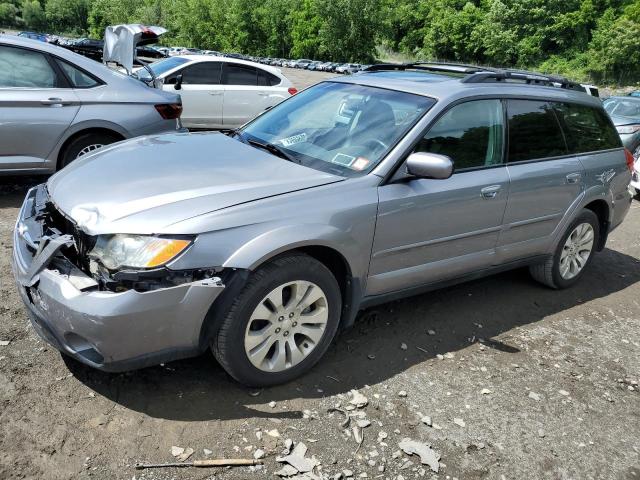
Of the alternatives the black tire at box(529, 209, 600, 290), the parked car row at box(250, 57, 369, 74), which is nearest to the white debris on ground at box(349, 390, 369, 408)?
the black tire at box(529, 209, 600, 290)

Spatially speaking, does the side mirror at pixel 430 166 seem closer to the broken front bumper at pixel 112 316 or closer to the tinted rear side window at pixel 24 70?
the broken front bumper at pixel 112 316

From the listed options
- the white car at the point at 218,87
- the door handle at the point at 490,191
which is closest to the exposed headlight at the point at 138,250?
the door handle at the point at 490,191

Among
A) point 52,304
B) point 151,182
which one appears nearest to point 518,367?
point 151,182

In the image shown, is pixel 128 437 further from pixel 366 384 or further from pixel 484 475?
pixel 484 475

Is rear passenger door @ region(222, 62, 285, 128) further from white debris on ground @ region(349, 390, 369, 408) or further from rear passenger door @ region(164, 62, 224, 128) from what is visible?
white debris on ground @ region(349, 390, 369, 408)

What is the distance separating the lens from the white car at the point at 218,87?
962cm

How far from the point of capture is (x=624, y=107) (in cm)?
1215

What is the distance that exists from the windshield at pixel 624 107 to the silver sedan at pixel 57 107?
10.1 m

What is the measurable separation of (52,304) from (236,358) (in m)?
0.92

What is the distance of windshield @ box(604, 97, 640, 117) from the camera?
11.8 meters

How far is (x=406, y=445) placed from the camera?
2.82 m

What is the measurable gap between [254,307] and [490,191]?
6.31 ft

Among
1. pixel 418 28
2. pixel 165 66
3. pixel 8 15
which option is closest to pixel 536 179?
pixel 165 66

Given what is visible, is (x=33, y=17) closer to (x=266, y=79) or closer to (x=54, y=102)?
(x=266, y=79)
